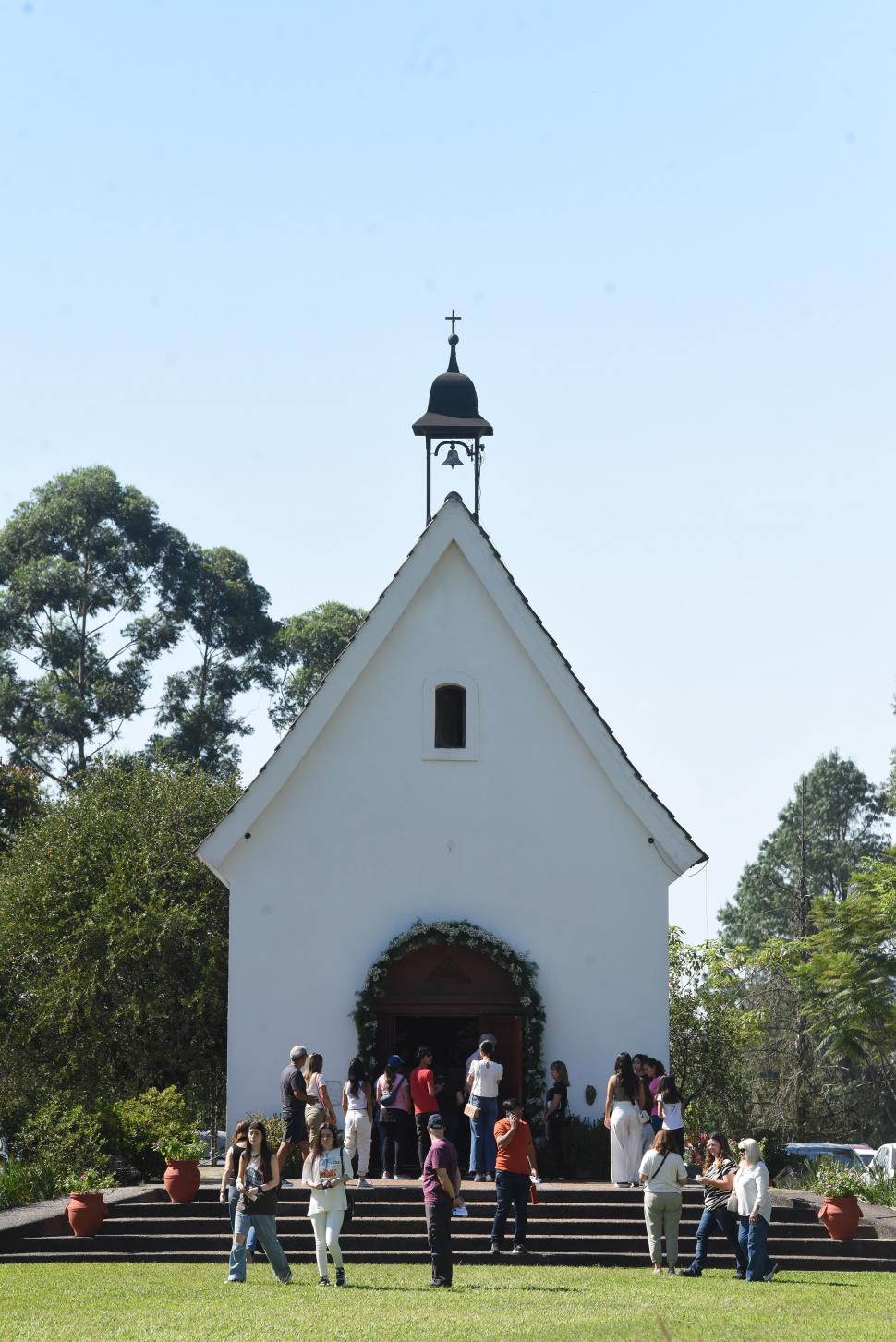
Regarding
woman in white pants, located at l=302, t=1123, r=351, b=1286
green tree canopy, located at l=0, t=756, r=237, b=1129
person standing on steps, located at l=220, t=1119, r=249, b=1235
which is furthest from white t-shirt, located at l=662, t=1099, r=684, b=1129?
green tree canopy, located at l=0, t=756, r=237, b=1129

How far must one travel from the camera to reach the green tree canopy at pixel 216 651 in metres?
59.0

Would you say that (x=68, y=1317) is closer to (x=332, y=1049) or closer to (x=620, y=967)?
(x=332, y=1049)

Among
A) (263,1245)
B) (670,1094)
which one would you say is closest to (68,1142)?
(263,1245)

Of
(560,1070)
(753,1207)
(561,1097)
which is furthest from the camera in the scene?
(560,1070)

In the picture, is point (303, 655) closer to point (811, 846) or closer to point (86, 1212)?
point (811, 846)

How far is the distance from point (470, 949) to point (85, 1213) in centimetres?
728

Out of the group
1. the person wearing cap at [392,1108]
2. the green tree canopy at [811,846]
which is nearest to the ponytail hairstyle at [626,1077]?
the person wearing cap at [392,1108]

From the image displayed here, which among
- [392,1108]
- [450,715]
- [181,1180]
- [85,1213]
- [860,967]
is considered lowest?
[85,1213]

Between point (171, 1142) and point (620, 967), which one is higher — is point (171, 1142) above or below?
below

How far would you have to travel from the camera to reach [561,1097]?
76.9 feet

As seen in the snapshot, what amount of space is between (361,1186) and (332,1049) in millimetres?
3877

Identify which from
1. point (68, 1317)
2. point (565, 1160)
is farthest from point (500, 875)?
point (68, 1317)

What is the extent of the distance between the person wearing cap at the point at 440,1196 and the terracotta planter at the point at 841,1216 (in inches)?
204

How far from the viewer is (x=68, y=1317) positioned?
14.8 meters
